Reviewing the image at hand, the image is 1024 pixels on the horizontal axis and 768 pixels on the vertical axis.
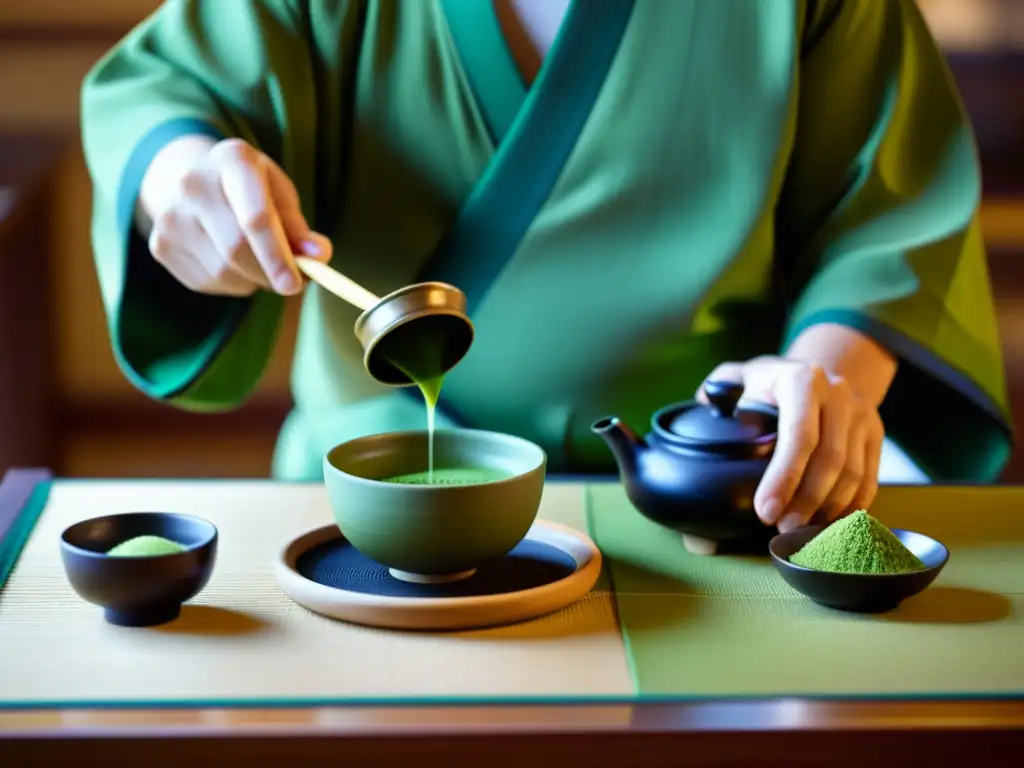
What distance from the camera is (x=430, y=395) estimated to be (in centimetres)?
124

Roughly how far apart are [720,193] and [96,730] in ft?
3.43

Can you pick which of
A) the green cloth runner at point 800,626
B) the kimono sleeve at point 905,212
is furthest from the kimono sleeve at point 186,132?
the kimono sleeve at point 905,212

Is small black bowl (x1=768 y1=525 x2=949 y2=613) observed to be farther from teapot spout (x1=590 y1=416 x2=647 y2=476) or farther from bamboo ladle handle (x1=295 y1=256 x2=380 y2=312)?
bamboo ladle handle (x1=295 y1=256 x2=380 y2=312)

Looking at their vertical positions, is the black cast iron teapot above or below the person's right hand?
below

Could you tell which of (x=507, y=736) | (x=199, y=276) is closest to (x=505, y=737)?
(x=507, y=736)

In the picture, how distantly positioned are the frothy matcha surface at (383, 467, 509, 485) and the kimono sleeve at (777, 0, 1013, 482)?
51 centimetres

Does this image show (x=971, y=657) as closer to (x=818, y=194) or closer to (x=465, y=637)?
(x=465, y=637)

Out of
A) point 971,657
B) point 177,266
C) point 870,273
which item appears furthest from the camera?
point 870,273

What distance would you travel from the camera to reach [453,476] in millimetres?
1212

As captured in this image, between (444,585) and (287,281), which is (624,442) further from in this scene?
(287,281)

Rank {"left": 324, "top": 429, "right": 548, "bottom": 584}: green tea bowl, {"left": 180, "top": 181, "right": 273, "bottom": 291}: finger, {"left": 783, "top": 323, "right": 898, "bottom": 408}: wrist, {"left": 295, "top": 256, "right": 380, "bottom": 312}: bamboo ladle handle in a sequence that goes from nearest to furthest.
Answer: {"left": 324, "top": 429, "right": 548, "bottom": 584}: green tea bowl
{"left": 295, "top": 256, "right": 380, "bottom": 312}: bamboo ladle handle
{"left": 180, "top": 181, "right": 273, "bottom": 291}: finger
{"left": 783, "top": 323, "right": 898, "bottom": 408}: wrist

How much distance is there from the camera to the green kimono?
1.57 m

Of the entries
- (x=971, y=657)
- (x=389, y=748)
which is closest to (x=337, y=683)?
(x=389, y=748)

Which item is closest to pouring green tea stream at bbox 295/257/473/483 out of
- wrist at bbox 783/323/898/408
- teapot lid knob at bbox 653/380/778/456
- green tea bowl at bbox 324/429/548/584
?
green tea bowl at bbox 324/429/548/584
